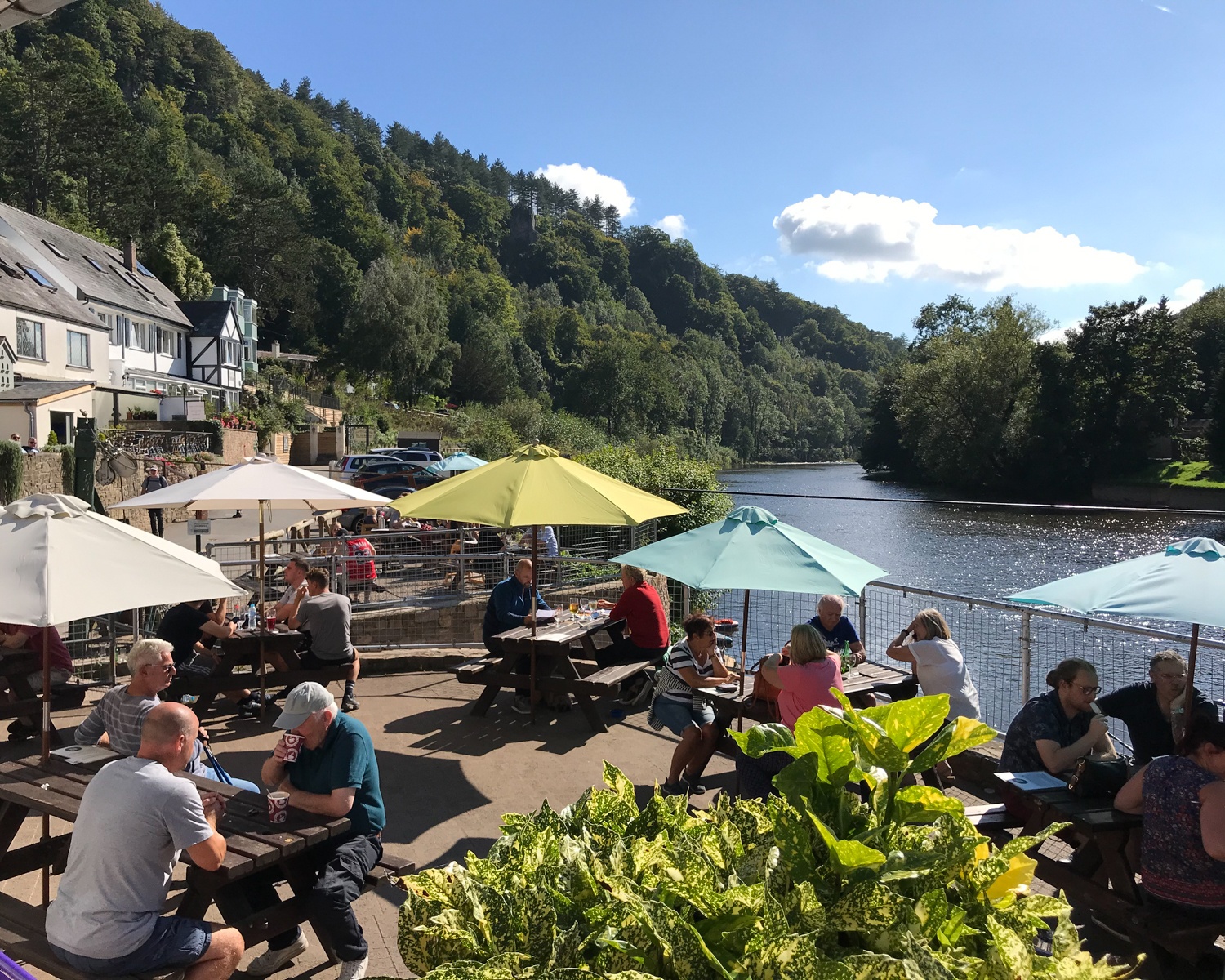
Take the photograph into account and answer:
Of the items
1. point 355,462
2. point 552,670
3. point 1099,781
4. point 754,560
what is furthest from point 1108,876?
point 355,462

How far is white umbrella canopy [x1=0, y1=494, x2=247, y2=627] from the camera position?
165 inches

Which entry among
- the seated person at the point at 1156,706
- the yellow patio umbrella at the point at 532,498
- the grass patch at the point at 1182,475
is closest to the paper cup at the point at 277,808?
the yellow patio umbrella at the point at 532,498

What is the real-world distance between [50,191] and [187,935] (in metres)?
66.7

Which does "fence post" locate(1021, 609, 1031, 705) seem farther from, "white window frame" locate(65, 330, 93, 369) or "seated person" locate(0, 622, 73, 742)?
"white window frame" locate(65, 330, 93, 369)

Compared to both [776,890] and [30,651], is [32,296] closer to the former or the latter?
[30,651]

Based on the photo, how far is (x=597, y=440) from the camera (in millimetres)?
57562

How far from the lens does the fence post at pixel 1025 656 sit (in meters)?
6.93

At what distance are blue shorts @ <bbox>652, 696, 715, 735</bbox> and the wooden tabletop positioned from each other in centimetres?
270

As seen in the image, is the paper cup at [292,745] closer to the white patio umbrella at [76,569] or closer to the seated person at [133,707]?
the seated person at [133,707]

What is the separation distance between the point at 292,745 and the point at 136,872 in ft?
3.34

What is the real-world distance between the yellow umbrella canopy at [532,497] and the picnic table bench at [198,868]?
292 centimetres

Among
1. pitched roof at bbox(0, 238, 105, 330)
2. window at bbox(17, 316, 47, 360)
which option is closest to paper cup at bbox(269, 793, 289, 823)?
pitched roof at bbox(0, 238, 105, 330)

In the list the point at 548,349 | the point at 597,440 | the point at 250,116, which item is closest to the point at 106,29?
the point at 250,116

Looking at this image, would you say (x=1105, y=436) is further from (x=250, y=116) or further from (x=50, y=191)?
(x=250, y=116)
